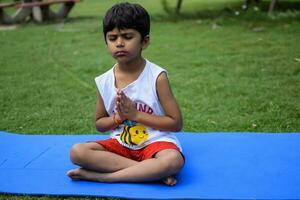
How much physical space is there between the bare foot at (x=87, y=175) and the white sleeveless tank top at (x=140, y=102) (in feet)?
0.85

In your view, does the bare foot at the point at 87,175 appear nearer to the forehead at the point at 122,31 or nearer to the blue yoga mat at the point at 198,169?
the blue yoga mat at the point at 198,169

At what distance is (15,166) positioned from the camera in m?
2.59

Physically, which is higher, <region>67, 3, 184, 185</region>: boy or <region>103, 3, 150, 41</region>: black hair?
<region>103, 3, 150, 41</region>: black hair

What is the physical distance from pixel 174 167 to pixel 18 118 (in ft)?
6.23

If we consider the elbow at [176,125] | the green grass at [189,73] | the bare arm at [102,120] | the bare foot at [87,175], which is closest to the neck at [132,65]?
the bare arm at [102,120]

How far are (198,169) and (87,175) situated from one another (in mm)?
630

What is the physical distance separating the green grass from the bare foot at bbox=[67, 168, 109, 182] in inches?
8.5

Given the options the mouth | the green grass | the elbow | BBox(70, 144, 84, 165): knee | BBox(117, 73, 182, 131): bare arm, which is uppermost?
the mouth

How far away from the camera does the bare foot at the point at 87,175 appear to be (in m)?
2.34

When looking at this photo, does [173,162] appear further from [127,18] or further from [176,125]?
[127,18]

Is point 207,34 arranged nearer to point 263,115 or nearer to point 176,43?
point 176,43

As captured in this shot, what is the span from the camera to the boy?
2283mm

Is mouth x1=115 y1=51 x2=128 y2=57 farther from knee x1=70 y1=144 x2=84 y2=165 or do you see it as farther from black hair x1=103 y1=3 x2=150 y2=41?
knee x1=70 y1=144 x2=84 y2=165

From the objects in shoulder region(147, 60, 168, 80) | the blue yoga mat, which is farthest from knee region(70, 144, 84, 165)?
shoulder region(147, 60, 168, 80)
